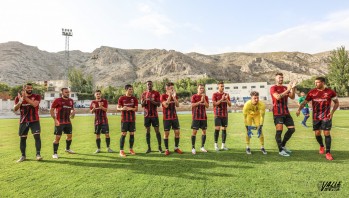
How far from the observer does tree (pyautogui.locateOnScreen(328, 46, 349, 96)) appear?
72.9m

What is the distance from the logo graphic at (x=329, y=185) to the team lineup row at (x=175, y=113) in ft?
7.18

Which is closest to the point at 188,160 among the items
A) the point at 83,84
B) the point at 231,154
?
the point at 231,154

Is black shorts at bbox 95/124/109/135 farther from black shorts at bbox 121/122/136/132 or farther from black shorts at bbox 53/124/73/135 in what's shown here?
black shorts at bbox 121/122/136/132

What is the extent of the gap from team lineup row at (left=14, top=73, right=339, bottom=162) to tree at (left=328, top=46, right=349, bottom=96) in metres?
79.4

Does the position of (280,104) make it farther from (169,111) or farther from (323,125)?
(169,111)

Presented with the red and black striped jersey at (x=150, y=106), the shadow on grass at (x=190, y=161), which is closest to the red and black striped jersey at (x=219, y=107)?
the shadow on grass at (x=190, y=161)

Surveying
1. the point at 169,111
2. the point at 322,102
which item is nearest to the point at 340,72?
the point at 322,102

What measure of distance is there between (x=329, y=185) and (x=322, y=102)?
3459 mm

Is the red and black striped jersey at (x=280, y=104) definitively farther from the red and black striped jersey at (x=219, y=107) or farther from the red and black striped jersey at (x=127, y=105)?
the red and black striped jersey at (x=127, y=105)

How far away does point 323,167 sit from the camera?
6.05 m

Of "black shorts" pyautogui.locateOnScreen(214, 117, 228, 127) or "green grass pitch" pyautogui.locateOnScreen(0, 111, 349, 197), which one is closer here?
"green grass pitch" pyautogui.locateOnScreen(0, 111, 349, 197)

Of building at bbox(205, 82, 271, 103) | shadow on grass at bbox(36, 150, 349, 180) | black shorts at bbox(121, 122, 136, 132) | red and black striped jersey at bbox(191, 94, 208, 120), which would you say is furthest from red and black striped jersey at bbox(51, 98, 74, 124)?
building at bbox(205, 82, 271, 103)

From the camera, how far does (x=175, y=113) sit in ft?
28.6

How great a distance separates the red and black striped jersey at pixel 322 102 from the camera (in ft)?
24.4
